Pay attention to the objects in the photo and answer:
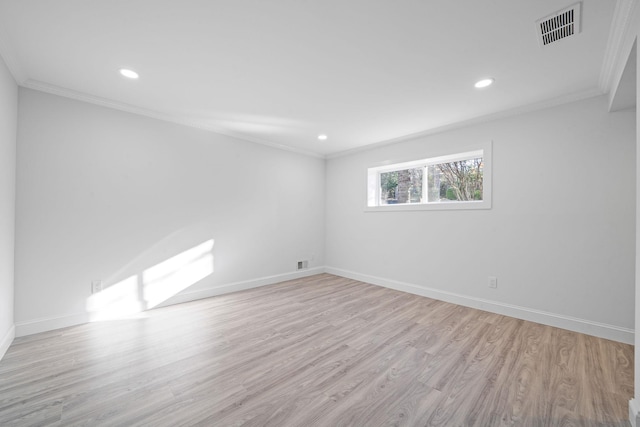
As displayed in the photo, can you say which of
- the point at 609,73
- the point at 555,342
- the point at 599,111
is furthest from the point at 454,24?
the point at 555,342

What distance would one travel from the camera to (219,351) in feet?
7.29

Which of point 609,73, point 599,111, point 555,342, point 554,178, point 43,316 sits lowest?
point 555,342

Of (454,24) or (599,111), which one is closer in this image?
(454,24)

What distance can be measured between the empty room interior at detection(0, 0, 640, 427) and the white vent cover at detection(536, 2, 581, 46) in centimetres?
2

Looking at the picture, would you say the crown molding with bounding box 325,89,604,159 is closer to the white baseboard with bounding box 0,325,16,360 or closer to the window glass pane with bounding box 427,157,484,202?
the window glass pane with bounding box 427,157,484,202

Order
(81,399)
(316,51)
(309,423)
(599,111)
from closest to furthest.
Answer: (309,423) → (81,399) → (316,51) → (599,111)

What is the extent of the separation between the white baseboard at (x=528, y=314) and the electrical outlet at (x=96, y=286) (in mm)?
3830

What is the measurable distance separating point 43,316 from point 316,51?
363cm

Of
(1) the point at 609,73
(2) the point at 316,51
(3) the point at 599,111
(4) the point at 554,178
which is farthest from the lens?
(4) the point at 554,178

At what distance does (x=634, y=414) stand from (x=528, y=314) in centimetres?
167

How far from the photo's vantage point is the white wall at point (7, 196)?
2072 millimetres

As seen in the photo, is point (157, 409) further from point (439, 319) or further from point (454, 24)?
point (454, 24)

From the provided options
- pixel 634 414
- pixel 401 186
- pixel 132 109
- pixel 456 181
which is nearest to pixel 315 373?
pixel 634 414

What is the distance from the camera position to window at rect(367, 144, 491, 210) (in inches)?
135
